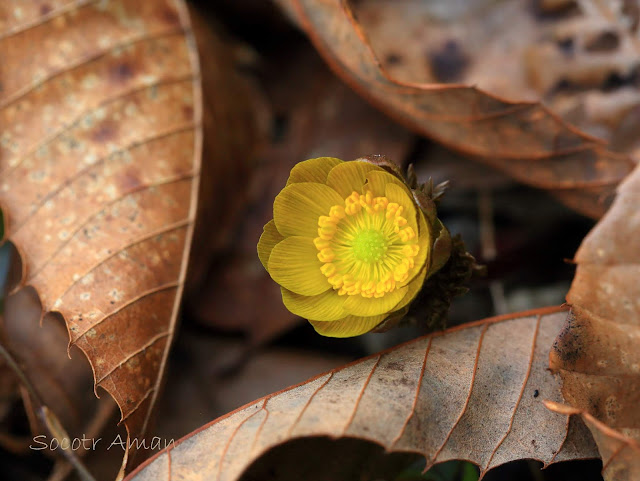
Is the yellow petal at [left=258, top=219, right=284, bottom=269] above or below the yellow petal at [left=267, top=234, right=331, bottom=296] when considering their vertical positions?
above

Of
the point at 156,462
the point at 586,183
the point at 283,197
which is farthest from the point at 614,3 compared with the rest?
the point at 156,462

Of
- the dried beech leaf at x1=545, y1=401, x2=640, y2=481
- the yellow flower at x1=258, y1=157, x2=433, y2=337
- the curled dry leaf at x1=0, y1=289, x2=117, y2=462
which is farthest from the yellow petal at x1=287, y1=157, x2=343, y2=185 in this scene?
the curled dry leaf at x1=0, y1=289, x2=117, y2=462

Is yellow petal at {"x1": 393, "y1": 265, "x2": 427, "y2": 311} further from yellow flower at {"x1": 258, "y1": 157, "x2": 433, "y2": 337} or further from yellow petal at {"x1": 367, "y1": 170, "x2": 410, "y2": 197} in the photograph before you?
yellow petal at {"x1": 367, "y1": 170, "x2": 410, "y2": 197}

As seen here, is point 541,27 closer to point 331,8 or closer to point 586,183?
point 586,183

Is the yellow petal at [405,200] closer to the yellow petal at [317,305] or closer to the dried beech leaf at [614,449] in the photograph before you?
the yellow petal at [317,305]

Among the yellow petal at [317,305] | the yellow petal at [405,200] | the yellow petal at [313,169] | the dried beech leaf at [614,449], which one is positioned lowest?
the dried beech leaf at [614,449]

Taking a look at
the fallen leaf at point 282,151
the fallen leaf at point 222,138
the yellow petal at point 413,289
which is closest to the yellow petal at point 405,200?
the yellow petal at point 413,289

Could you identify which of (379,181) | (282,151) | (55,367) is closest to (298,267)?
(379,181)
